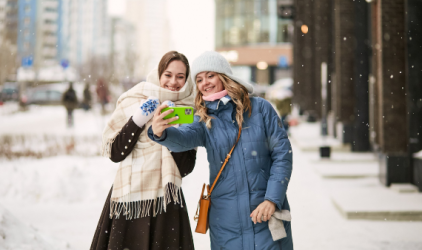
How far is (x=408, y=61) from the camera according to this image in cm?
744

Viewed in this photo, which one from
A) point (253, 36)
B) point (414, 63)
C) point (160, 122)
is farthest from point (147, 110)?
point (253, 36)

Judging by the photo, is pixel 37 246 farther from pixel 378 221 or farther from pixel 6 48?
pixel 6 48

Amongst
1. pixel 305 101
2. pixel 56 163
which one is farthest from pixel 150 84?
pixel 305 101

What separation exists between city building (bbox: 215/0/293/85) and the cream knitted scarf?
49.4 meters

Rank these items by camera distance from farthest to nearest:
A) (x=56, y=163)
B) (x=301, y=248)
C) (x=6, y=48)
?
(x=6, y=48) < (x=56, y=163) < (x=301, y=248)

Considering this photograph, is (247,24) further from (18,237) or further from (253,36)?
(18,237)

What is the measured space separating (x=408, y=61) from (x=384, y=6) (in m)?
1.27

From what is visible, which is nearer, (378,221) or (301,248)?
(301,248)

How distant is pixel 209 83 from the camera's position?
109 inches

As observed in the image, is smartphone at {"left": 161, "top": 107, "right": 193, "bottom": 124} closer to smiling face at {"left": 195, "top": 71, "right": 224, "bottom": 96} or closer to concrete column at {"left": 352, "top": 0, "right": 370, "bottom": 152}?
smiling face at {"left": 195, "top": 71, "right": 224, "bottom": 96}

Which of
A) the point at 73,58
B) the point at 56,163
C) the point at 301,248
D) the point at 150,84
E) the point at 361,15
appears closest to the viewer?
the point at 150,84

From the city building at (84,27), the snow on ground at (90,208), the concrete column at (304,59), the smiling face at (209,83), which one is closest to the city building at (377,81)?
the concrete column at (304,59)

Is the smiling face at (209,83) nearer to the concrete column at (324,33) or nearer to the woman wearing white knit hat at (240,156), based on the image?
the woman wearing white knit hat at (240,156)

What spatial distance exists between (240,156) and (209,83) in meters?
0.51
